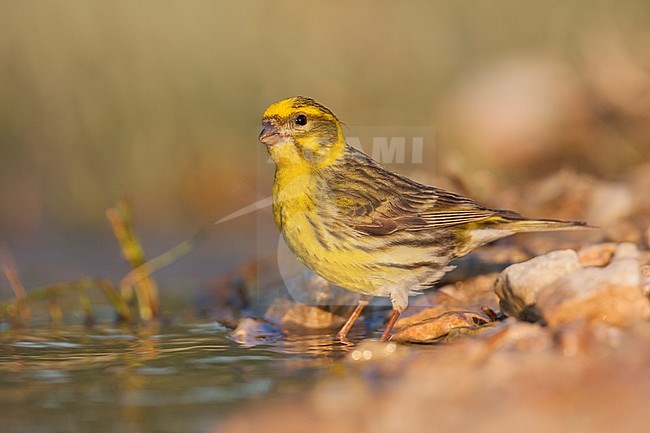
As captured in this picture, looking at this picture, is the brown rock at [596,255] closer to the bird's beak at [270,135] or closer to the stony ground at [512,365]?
the stony ground at [512,365]

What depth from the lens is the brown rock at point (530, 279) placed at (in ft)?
15.5

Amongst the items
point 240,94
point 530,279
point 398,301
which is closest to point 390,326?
point 398,301

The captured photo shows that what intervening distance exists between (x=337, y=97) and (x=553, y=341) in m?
7.38

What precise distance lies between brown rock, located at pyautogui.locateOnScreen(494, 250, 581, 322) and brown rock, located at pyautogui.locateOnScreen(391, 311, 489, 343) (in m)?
0.23

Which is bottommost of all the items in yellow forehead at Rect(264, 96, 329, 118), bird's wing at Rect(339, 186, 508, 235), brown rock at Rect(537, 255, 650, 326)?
brown rock at Rect(537, 255, 650, 326)

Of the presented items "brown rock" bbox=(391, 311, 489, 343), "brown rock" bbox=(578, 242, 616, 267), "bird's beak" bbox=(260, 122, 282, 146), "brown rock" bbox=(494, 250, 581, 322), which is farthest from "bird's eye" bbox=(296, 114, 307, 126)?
"brown rock" bbox=(578, 242, 616, 267)

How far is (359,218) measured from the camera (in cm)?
549

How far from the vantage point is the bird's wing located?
5.50 meters

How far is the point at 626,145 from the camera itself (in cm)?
927

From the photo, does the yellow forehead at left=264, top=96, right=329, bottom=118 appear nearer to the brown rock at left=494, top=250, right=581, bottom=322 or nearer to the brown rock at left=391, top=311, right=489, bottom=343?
the brown rock at left=391, top=311, right=489, bottom=343

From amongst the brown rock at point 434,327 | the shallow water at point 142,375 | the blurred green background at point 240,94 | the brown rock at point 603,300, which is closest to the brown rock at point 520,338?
the brown rock at point 603,300

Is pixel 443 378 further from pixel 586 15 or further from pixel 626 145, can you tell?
pixel 586 15

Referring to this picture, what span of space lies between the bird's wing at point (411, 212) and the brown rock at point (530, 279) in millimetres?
799

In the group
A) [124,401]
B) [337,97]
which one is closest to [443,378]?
[124,401]
